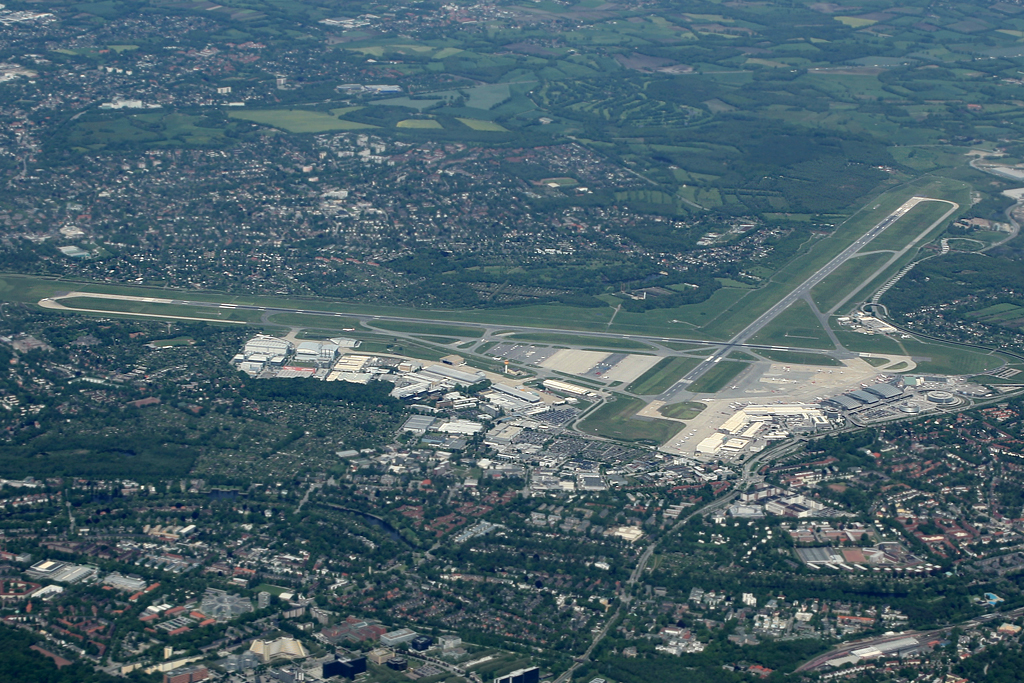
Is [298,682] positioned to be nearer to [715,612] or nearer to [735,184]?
[715,612]

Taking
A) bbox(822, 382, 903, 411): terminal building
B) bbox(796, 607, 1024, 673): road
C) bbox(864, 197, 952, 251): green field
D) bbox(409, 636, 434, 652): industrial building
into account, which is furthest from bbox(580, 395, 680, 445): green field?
bbox(864, 197, 952, 251): green field

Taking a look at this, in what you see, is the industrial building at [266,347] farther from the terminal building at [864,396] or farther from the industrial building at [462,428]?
the terminal building at [864,396]

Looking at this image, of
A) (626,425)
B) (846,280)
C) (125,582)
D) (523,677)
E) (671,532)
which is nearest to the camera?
(523,677)

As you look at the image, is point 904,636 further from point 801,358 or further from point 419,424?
point 801,358

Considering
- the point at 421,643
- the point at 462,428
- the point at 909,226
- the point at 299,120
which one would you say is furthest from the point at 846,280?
the point at 421,643

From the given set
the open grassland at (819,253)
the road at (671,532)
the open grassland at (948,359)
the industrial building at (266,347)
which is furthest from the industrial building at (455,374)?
the open grassland at (948,359)

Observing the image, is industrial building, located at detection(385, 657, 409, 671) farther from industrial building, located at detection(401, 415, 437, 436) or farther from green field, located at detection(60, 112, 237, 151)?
green field, located at detection(60, 112, 237, 151)
